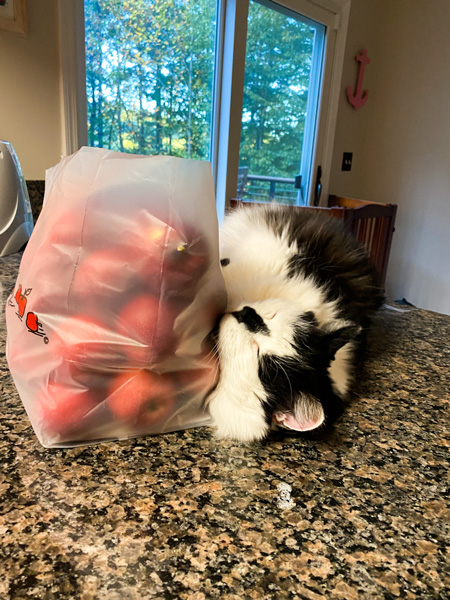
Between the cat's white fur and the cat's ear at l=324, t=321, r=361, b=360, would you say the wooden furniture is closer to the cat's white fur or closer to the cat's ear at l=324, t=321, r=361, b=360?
the cat's white fur

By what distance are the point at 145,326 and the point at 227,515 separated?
0.20m

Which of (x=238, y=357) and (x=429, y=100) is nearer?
(x=238, y=357)

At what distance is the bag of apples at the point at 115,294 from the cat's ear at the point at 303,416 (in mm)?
146

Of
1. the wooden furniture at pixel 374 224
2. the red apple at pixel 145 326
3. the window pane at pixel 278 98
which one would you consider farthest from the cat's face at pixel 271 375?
the window pane at pixel 278 98

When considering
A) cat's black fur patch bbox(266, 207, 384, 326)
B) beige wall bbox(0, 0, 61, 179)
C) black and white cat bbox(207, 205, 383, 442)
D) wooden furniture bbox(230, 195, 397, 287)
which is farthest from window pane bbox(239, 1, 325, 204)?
black and white cat bbox(207, 205, 383, 442)

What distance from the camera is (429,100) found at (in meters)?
3.06

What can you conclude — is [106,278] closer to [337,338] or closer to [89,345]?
[89,345]

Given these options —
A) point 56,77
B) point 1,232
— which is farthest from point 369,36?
point 1,232

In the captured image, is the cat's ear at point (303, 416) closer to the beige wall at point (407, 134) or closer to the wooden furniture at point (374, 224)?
the wooden furniture at point (374, 224)

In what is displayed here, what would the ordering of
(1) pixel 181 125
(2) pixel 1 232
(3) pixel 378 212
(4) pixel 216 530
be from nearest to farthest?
1. (4) pixel 216 530
2. (2) pixel 1 232
3. (1) pixel 181 125
4. (3) pixel 378 212

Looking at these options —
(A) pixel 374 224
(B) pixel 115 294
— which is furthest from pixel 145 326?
(A) pixel 374 224

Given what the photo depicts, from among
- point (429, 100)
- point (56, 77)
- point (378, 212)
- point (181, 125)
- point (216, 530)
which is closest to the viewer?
point (216, 530)

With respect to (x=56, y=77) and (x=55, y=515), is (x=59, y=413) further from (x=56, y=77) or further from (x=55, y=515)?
(x=56, y=77)

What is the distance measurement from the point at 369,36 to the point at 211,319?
3432 mm
